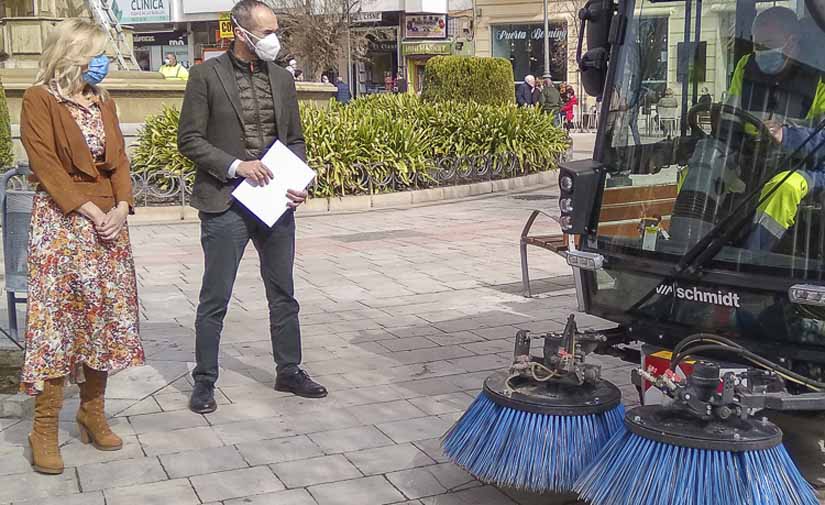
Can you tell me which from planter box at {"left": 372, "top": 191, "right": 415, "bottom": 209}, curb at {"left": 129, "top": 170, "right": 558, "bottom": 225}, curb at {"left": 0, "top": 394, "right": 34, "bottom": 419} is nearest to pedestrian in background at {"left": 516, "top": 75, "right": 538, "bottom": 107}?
curb at {"left": 129, "top": 170, "right": 558, "bottom": 225}

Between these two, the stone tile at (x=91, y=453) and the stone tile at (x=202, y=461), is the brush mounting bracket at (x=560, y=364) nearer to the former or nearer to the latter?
the stone tile at (x=202, y=461)

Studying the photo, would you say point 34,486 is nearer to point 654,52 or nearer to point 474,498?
point 474,498

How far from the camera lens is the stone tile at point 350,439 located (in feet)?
16.2

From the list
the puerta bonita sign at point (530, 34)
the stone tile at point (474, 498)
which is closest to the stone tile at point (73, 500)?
the stone tile at point (474, 498)

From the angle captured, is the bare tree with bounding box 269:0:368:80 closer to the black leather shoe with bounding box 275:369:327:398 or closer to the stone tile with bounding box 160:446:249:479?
the black leather shoe with bounding box 275:369:327:398

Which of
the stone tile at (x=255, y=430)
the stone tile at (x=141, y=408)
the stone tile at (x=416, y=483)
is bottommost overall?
the stone tile at (x=416, y=483)

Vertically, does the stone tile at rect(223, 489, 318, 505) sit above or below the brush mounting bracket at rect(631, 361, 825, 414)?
below

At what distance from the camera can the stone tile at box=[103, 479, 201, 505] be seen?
4.29 metres

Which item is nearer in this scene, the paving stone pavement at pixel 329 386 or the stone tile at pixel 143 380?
the paving stone pavement at pixel 329 386

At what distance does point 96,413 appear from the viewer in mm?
4898

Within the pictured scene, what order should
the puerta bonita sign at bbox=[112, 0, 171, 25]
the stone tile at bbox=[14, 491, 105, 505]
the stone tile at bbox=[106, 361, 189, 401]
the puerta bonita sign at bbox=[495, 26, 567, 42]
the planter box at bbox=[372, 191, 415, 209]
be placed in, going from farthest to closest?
the puerta bonita sign at bbox=[112, 0, 171, 25], the puerta bonita sign at bbox=[495, 26, 567, 42], the planter box at bbox=[372, 191, 415, 209], the stone tile at bbox=[106, 361, 189, 401], the stone tile at bbox=[14, 491, 105, 505]

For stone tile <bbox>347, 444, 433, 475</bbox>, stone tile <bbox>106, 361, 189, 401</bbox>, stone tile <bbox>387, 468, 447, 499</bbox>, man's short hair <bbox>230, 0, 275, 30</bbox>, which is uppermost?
man's short hair <bbox>230, 0, 275, 30</bbox>

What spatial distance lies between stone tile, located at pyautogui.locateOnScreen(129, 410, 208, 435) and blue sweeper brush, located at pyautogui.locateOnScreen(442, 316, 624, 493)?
175 centimetres

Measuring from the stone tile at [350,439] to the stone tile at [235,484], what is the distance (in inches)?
16.0
